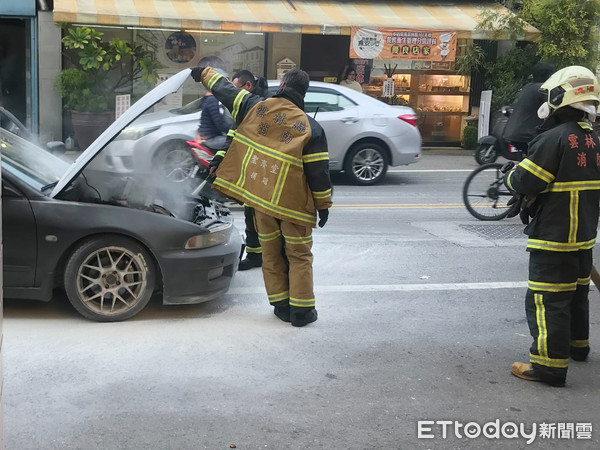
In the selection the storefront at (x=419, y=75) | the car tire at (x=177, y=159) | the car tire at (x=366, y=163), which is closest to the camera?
the car tire at (x=177, y=159)

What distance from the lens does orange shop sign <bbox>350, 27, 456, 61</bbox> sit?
56.4 ft

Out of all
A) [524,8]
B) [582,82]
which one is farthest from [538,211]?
[524,8]

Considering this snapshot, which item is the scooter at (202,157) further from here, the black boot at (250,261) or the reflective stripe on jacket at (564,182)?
the reflective stripe on jacket at (564,182)

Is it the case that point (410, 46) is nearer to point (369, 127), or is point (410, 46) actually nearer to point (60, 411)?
point (369, 127)

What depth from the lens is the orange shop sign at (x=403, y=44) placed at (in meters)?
17.2

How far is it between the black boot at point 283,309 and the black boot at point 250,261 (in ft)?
4.71

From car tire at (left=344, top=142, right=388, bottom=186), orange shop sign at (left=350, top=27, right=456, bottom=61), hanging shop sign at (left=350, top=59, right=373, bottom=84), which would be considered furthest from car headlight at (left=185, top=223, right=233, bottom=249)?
hanging shop sign at (left=350, top=59, right=373, bottom=84)

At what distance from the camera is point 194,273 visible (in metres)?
5.69

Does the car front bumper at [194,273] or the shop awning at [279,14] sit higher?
the shop awning at [279,14]

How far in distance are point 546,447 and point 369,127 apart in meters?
9.22

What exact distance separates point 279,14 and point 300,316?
1284 centimetres

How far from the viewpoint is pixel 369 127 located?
12836 millimetres

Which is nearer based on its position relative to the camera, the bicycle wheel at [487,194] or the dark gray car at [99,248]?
the dark gray car at [99,248]

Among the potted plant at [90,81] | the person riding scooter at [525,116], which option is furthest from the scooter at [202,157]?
the potted plant at [90,81]
